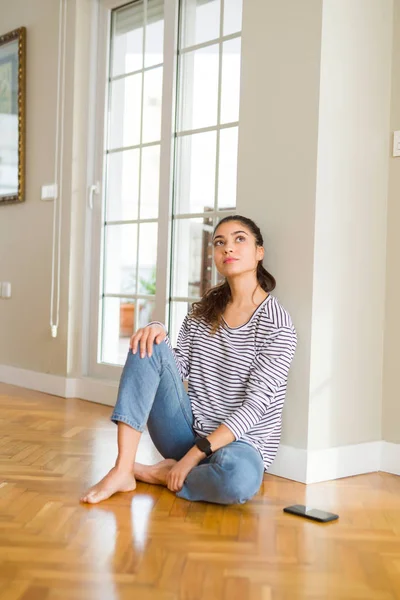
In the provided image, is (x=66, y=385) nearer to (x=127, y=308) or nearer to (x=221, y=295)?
(x=127, y=308)

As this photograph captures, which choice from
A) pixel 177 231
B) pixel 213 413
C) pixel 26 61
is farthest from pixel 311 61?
pixel 26 61

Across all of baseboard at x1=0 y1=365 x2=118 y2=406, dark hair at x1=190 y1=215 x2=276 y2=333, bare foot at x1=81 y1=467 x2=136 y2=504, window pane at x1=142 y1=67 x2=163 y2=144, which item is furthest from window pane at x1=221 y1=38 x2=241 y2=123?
bare foot at x1=81 y1=467 x2=136 y2=504

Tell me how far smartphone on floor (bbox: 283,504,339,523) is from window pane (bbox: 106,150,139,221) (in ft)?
7.42

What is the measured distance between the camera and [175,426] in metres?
2.37

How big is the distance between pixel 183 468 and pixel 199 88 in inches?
85.0

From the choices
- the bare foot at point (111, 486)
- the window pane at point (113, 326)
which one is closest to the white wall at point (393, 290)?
the bare foot at point (111, 486)

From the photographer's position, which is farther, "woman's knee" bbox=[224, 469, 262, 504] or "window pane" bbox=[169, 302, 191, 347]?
"window pane" bbox=[169, 302, 191, 347]

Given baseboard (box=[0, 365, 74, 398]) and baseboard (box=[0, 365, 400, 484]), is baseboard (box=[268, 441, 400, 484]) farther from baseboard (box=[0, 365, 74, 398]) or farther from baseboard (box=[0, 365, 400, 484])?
baseboard (box=[0, 365, 74, 398])

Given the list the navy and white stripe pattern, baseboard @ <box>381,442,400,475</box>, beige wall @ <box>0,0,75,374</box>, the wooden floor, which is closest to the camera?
the wooden floor

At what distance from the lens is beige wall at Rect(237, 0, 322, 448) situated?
2.52 m

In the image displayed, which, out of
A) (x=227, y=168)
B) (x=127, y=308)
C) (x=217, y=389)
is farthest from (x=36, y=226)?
(x=217, y=389)

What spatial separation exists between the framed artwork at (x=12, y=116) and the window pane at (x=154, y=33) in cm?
99

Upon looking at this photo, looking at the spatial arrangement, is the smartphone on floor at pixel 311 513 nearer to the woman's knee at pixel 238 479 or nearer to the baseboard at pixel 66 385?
the woman's knee at pixel 238 479

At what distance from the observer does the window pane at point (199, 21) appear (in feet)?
12.0
